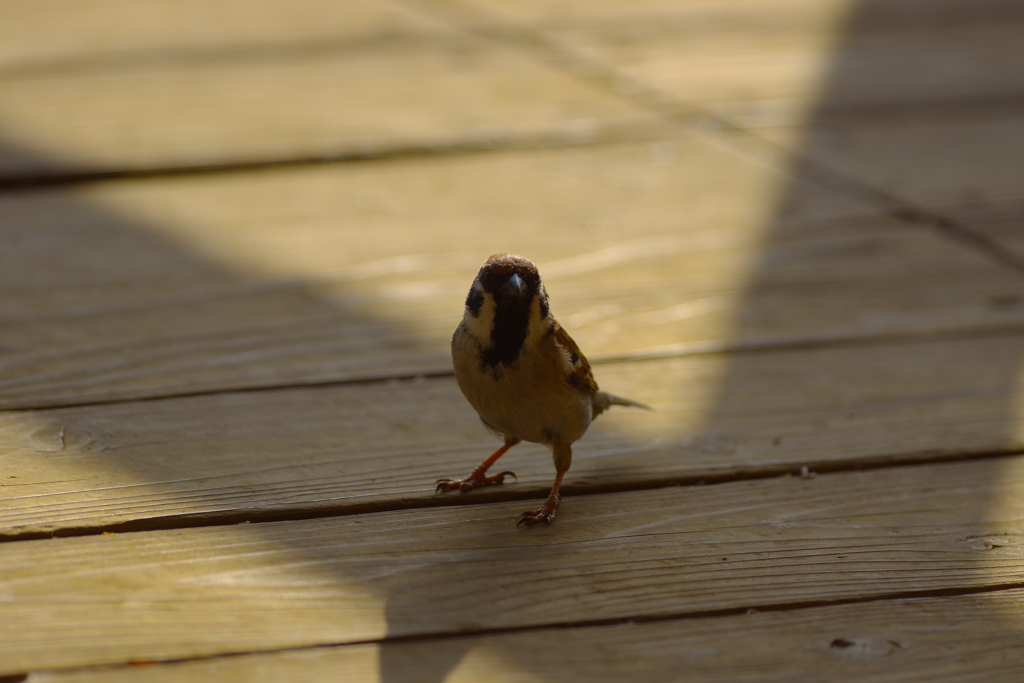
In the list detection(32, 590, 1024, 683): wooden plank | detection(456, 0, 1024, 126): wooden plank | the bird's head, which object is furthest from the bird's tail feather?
detection(456, 0, 1024, 126): wooden plank

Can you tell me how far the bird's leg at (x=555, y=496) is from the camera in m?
1.98

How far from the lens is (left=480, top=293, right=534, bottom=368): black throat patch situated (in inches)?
78.2

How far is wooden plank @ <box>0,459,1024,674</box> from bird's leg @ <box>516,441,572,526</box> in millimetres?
28

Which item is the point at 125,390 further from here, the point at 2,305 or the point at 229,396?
the point at 2,305

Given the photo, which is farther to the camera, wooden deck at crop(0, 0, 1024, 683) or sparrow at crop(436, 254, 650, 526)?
sparrow at crop(436, 254, 650, 526)

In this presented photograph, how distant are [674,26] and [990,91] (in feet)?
4.92

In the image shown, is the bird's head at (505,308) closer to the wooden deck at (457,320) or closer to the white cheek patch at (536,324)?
the white cheek patch at (536,324)

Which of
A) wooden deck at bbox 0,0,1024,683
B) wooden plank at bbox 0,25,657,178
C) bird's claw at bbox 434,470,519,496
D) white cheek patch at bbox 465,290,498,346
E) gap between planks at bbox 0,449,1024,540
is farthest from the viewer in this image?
wooden plank at bbox 0,25,657,178

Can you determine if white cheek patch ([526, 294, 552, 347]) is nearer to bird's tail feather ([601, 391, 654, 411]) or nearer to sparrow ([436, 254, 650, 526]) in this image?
sparrow ([436, 254, 650, 526])

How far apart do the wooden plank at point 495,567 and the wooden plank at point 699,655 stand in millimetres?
37

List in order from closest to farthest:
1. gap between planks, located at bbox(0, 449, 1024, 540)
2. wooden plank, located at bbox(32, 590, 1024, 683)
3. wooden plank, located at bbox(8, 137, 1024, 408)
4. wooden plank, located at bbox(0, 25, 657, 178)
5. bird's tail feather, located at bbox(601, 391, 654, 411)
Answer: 1. wooden plank, located at bbox(32, 590, 1024, 683)
2. gap between planks, located at bbox(0, 449, 1024, 540)
3. bird's tail feather, located at bbox(601, 391, 654, 411)
4. wooden plank, located at bbox(8, 137, 1024, 408)
5. wooden plank, located at bbox(0, 25, 657, 178)

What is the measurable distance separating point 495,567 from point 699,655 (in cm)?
40

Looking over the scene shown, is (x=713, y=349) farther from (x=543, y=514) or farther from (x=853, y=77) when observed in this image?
(x=853, y=77)

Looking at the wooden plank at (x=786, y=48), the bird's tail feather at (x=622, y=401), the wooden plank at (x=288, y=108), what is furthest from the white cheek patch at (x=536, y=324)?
the wooden plank at (x=786, y=48)
